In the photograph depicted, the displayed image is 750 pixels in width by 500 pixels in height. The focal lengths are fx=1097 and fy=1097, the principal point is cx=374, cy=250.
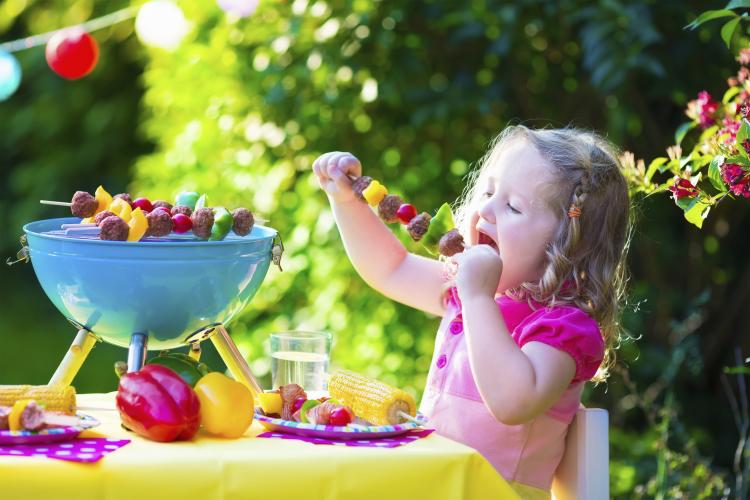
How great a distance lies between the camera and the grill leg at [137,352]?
1.96m

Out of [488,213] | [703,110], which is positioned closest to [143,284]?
[488,213]

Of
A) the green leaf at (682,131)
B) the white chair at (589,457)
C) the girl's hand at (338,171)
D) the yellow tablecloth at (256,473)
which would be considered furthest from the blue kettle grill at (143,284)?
the green leaf at (682,131)

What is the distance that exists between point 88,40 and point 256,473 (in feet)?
9.39

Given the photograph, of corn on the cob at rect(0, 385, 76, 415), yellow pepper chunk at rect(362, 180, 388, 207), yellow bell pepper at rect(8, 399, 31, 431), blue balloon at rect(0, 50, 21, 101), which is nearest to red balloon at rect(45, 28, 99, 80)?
blue balloon at rect(0, 50, 21, 101)

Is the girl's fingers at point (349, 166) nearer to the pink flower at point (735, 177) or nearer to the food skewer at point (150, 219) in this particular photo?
the food skewer at point (150, 219)

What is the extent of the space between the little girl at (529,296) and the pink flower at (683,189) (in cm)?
20

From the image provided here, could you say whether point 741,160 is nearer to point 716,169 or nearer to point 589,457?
point 716,169

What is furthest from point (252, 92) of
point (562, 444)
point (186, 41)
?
point (562, 444)

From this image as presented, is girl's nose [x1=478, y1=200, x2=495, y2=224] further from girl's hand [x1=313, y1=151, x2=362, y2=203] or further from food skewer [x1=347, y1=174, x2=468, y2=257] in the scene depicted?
girl's hand [x1=313, y1=151, x2=362, y2=203]

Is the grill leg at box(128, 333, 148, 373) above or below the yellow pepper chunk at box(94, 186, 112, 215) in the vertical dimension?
below

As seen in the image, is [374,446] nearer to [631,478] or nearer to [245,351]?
[631,478]

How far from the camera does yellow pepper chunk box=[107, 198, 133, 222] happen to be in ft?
6.85

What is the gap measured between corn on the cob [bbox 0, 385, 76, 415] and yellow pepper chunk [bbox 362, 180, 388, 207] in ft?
2.50

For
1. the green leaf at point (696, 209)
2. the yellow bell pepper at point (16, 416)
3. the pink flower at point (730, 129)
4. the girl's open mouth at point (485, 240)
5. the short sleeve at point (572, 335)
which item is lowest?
the yellow bell pepper at point (16, 416)
